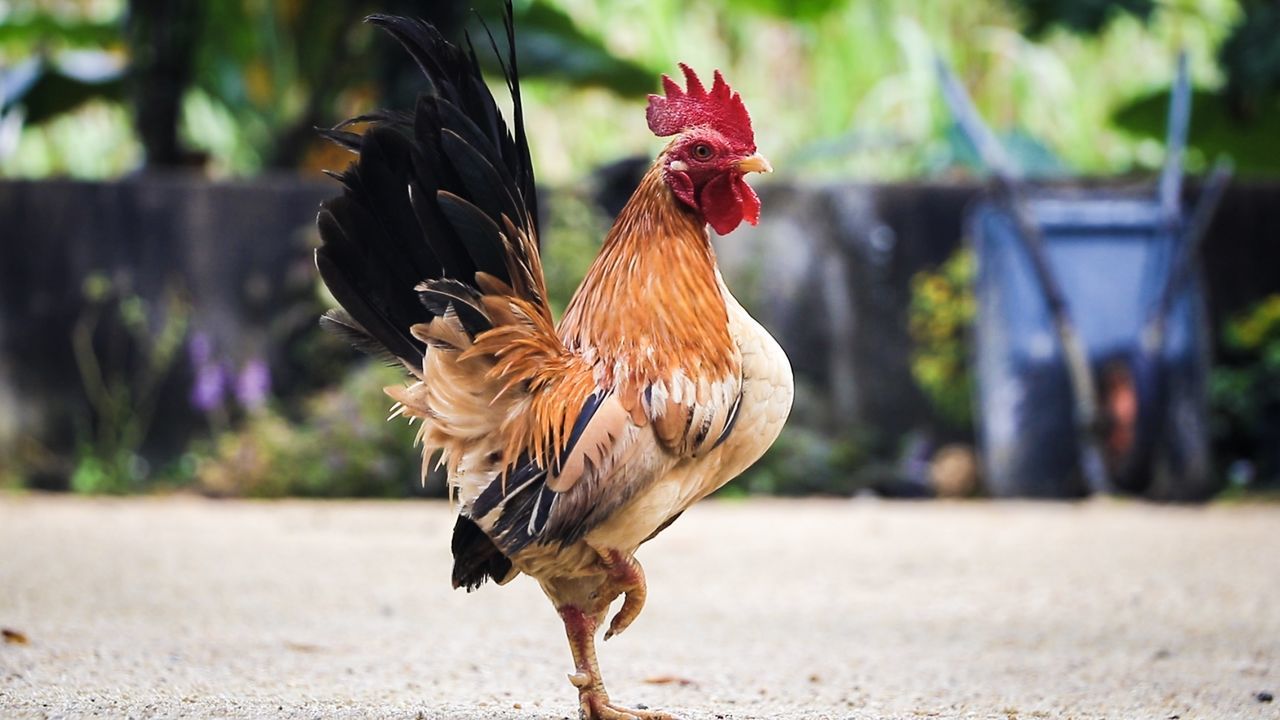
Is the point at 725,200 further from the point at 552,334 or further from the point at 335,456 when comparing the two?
the point at 335,456

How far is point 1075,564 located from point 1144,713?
3.19 m

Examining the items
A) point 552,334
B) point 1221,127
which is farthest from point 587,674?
point 1221,127

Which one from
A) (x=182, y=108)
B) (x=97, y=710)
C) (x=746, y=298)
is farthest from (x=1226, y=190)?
(x=97, y=710)

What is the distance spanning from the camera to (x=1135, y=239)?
373 inches

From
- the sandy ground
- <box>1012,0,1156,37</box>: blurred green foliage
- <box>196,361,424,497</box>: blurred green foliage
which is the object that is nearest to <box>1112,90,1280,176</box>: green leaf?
<box>1012,0,1156,37</box>: blurred green foliage

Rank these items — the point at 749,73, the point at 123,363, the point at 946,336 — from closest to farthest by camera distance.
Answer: the point at 123,363 → the point at 946,336 → the point at 749,73

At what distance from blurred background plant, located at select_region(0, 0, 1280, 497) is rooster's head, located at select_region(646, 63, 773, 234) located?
6.13 meters

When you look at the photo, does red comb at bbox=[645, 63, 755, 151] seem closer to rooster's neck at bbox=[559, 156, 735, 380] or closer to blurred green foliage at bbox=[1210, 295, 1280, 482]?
rooster's neck at bbox=[559, 156, 735, 380]

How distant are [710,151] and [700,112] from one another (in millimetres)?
111

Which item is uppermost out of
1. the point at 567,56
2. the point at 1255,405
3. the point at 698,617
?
the point at 567,56

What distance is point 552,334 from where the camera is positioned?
3.32m

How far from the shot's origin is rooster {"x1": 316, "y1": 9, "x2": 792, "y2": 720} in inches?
125

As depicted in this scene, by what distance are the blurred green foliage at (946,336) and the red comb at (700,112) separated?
6.92m

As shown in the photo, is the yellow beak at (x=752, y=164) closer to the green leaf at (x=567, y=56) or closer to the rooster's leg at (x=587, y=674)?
the rooster's leg at (x=587, y=674)
